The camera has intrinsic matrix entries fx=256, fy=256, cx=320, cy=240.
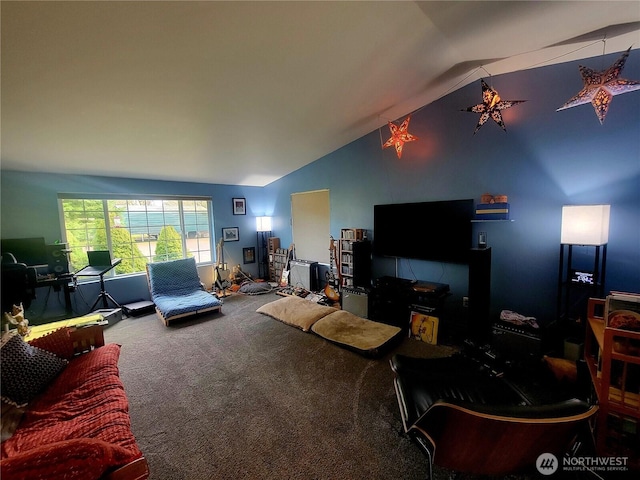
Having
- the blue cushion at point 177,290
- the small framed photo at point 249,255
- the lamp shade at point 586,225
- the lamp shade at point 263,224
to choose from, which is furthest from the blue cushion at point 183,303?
the lamp shade at point 586,225

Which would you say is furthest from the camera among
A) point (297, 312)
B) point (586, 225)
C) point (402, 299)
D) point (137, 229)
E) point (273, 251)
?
point (273, 251)

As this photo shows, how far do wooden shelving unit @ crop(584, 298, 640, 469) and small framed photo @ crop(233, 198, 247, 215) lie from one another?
566cm

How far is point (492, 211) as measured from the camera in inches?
113

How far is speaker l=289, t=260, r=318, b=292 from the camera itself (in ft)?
16.4

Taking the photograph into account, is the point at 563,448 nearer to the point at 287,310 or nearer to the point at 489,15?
the point at 489,15

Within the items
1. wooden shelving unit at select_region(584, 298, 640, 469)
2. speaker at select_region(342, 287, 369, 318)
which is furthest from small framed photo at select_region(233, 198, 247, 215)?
wooden shelving unit at select_region(584, 298, 640, 469)

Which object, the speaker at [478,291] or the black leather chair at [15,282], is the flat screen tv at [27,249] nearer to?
the black leather chair at [15,282]

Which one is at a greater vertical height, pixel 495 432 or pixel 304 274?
pixel 495 432

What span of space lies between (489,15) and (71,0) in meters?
2.63

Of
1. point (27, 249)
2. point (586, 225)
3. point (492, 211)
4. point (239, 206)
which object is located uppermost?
point (239, 206)

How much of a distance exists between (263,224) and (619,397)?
5650mm

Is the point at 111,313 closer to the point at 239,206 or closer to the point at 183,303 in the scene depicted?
the point at 183,303

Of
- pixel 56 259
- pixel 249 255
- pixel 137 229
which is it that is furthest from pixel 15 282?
pixel 249 255

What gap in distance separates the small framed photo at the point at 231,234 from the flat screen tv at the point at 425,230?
3.26 m
